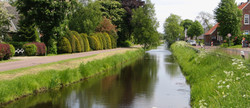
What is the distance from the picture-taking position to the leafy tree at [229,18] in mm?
51812

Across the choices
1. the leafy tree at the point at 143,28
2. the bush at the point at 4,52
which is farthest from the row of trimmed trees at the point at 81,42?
the bush at the point at 4,52

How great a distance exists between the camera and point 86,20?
160 ft

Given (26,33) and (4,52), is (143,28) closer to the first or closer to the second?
(26,33)

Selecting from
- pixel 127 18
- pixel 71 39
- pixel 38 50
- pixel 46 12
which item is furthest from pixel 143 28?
pixel 38 50

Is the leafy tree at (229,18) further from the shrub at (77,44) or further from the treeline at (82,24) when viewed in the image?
the shrub at (77,44)

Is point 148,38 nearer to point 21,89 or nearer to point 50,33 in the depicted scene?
point 50,33

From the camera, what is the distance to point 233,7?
53.4 meters

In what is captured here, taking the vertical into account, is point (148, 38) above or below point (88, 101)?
above

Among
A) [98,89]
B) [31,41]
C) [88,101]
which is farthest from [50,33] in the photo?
[88,101]

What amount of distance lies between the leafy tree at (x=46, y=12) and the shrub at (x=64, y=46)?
4.94 ft

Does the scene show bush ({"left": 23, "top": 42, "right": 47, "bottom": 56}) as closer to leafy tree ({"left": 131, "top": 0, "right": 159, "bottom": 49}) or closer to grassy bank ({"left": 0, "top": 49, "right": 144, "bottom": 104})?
grassy bank ({"left": 0, "top": 49, "right": 144, "bottom": 104})

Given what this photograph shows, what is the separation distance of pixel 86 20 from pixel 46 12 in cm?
2007

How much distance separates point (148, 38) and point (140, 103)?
46262 millimetres

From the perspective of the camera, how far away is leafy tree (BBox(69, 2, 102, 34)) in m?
47.7
